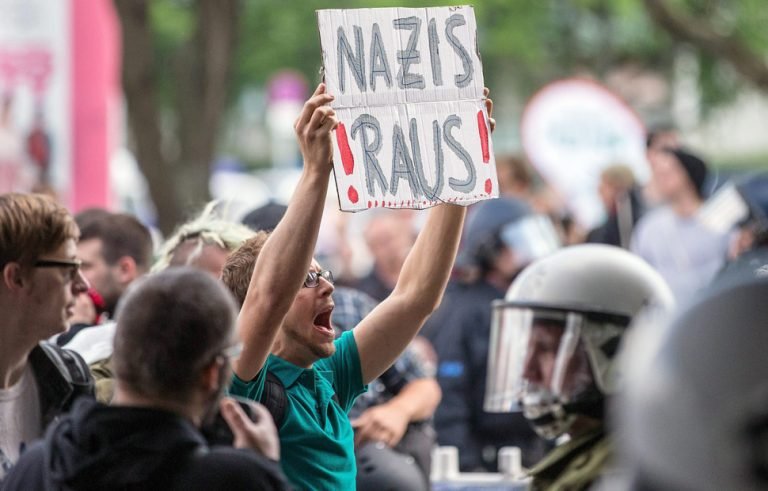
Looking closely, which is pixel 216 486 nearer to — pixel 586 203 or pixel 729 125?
pixel 586 203

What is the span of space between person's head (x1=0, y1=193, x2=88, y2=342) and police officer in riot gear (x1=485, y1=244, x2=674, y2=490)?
1.41m

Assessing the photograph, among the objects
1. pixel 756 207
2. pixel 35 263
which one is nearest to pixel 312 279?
pixel 35 263

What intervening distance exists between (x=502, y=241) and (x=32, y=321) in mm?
4867

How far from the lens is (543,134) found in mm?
16391

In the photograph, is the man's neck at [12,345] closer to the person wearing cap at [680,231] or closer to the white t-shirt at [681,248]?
the white t-shirt at [681,248]

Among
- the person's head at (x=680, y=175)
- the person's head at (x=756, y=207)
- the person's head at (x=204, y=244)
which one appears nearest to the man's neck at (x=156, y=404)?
the person's head at (x=204, y=244)

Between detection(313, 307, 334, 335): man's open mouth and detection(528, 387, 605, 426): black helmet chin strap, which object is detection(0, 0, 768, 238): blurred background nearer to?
detection(313, 307, 334, 335): man's open mouth

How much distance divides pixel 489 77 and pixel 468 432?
26.5 meters

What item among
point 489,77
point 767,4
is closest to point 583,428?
point 767,4

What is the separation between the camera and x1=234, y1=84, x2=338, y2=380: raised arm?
12.1 ft

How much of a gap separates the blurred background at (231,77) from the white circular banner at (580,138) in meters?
0.27

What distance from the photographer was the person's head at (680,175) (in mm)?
10141

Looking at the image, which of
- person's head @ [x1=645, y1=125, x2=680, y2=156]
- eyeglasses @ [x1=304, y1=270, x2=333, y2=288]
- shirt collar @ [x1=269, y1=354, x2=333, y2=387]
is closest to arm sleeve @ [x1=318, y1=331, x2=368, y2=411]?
shirt collar @ [x1=269, y1=354, x2=333, y2=387]

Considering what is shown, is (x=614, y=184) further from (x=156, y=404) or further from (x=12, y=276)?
(x=156, y=404)
